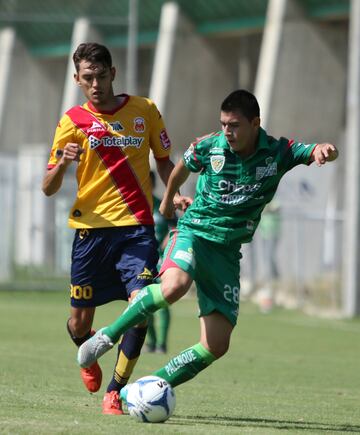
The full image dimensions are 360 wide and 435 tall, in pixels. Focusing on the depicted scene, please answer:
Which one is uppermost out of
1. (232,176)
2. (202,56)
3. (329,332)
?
(202,56)

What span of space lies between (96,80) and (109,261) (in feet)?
4.14

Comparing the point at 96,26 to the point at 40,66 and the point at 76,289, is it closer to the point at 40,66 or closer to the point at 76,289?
the point at 40,66

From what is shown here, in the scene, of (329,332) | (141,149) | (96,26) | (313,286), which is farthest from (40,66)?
(141,149)

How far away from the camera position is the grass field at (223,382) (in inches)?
324

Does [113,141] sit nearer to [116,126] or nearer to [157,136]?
[116,126]

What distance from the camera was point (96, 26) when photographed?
4009 cm

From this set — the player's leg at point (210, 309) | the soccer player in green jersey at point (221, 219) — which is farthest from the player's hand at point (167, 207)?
the player's leg at point (210, 309)

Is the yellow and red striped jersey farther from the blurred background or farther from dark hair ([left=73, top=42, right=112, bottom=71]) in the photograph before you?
the blurred background

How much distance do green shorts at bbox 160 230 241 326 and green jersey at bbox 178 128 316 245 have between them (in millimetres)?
76

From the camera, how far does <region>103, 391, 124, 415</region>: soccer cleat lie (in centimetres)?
873

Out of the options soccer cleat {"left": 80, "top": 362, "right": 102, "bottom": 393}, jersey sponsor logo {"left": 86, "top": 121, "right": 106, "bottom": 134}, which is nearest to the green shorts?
jersey sponsor logo {"left": 86, "top": 121, "right": 106, "bottom": 134}

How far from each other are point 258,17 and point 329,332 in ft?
53.5

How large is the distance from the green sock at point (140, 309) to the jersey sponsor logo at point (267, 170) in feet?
3.24

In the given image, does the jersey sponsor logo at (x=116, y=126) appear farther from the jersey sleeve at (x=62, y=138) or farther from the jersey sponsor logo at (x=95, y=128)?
the jersey sleeve at (x=62, y=138)
